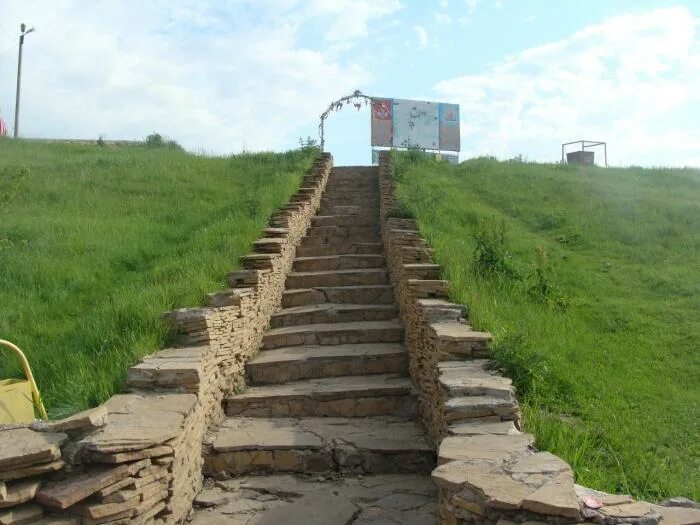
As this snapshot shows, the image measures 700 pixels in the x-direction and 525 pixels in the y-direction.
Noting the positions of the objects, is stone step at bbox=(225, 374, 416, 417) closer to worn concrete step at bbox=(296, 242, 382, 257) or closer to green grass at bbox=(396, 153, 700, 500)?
green grass at bbox=(396, 153, 700, 500)

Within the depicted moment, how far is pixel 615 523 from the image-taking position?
7.50 feet

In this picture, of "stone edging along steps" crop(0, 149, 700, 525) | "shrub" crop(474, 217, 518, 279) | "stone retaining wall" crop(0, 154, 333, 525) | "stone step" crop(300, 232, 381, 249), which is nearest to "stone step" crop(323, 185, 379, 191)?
"stone step" crop(300, 232, 381, 249)

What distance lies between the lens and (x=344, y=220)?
9.95 meters

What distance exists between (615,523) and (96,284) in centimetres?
633

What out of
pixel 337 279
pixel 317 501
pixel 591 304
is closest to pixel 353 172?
pixel 337 279

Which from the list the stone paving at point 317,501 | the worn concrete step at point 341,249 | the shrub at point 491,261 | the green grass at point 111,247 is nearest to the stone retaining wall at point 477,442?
the stone paving at point 317,501

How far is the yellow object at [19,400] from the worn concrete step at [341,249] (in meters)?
5.11

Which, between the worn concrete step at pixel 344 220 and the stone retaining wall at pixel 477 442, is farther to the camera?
the worn concrete step at pixel 344 220

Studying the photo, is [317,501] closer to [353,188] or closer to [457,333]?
[457,333]

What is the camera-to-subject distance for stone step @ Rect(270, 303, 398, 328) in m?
6.66

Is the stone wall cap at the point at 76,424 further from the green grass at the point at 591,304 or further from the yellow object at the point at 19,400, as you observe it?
the green grass at the point at 591,304

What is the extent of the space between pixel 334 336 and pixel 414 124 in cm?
1336

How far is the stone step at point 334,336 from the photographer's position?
20.2 feet

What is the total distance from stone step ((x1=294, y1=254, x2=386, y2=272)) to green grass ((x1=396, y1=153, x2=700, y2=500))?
890 mm
